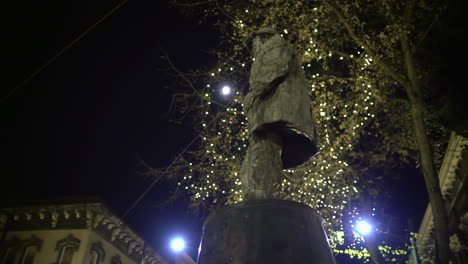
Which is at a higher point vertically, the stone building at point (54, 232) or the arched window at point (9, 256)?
the stone building at point (54, 232)

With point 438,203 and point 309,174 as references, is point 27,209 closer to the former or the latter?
point 309,174

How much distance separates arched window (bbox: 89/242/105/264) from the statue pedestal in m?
16.4

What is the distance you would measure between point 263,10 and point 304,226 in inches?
339

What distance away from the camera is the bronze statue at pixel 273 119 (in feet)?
12.2

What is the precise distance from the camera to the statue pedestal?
Result: 2.98m

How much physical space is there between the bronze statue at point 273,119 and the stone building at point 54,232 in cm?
1530

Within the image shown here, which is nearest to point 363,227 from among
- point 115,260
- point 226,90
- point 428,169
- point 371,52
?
point 428,169

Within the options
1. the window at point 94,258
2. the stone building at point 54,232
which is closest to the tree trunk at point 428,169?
the stone building at point 54,232

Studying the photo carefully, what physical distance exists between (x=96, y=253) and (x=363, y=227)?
13.0 metres

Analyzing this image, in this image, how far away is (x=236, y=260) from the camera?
9.82ft

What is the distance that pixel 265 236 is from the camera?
3072 millimetres

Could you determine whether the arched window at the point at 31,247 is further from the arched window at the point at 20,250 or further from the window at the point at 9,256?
the window at the point at 9,256

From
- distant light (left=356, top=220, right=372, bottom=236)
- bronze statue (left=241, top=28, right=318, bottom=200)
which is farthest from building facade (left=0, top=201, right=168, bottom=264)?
bronze statue (left=241, top=28, right=318, bottom=200)

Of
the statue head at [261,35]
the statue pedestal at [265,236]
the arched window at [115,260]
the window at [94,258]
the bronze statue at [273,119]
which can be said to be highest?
the statue head at [261,35]
